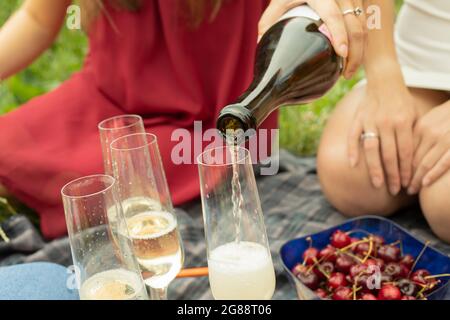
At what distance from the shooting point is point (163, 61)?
1772 mm

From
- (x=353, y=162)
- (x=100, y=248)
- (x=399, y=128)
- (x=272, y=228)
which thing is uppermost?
(x=100, y=248)

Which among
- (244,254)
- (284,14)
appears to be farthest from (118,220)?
(284,14)

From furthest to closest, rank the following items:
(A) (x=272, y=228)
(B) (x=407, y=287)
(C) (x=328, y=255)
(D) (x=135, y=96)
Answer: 1. (D) (x=135, y=96)
2. (A) (x=272, y=228)
3. (C) (x=328, y=255)
4. (B) (x=407, y=287)

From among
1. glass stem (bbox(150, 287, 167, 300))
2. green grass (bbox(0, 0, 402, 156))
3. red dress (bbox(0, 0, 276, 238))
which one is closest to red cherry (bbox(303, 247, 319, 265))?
glass stem (bbox(150, 287, 167, 300))

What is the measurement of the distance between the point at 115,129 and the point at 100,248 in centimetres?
35

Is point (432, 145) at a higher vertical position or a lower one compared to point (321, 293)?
higher

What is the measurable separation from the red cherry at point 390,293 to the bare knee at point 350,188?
40cm

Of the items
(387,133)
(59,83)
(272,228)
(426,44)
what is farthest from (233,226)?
(59,83)

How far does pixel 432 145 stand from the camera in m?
1.43

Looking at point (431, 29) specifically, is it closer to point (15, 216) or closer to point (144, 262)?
point (144, 262)

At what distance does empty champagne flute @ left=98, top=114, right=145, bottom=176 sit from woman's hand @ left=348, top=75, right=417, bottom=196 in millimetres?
587

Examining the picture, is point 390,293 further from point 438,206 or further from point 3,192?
point 3,192

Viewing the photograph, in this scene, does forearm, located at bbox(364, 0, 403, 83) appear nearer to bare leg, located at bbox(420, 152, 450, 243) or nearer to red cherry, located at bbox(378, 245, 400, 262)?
bare leg, located at bbox(420, 152, 450, 243)

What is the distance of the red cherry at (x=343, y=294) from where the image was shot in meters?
1.21
